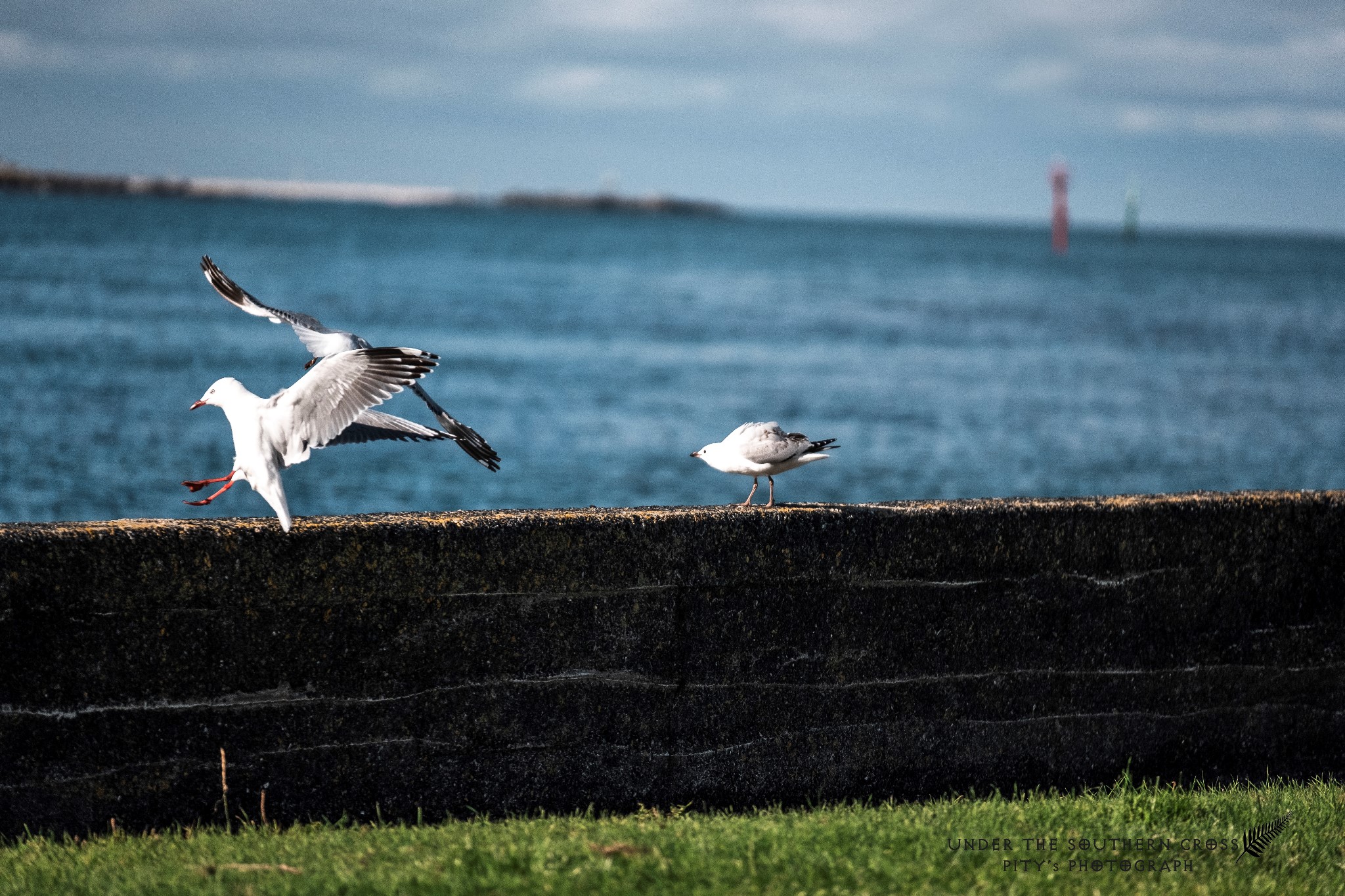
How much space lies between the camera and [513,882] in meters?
3.44

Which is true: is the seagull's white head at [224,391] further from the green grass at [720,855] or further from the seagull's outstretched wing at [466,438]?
the green grass at [720,855]

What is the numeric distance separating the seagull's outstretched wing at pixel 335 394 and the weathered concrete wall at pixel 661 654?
16.3 inches

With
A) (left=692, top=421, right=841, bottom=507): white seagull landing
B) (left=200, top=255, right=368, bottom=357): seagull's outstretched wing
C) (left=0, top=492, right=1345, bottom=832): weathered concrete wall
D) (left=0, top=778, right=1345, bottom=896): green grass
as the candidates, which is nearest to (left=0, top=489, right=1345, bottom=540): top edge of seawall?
(left=0, top=492, right=1345, bottom=832): weathered concrete wall

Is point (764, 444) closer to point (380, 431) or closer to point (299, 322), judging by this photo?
point (380, 431)

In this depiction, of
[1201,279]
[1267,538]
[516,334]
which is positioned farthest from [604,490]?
[1201,279]

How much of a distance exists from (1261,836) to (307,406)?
321 cm

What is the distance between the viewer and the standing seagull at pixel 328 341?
13.3 feet

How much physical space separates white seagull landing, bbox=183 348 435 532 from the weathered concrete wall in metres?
0.31

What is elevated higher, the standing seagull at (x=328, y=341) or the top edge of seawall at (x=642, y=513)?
the standing seagull at (x=328, y=341)

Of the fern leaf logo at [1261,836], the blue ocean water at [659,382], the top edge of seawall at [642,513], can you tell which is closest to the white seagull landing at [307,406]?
the top edge of seawall at [642,513]

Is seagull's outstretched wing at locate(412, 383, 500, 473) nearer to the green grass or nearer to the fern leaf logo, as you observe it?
the green grass

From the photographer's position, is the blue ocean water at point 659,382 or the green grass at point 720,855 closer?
the green grass at point 720,855

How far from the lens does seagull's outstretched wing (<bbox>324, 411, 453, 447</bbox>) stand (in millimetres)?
4090

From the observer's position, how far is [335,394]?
389 cm
